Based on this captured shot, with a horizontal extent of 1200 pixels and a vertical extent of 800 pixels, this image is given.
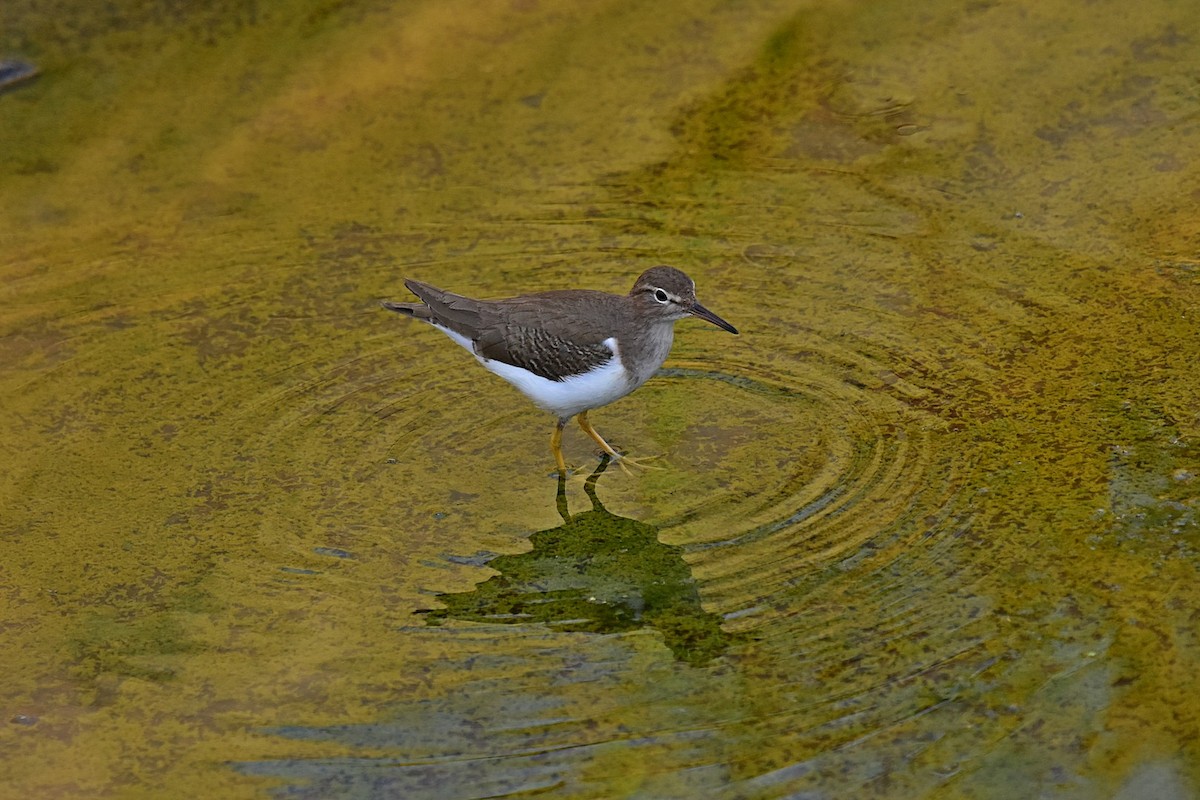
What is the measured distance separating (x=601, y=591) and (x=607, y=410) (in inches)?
77.2

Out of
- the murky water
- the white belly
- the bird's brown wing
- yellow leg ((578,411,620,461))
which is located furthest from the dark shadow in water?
yellow leg ((578,411,620,461))

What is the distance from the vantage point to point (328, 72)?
10.5 meters

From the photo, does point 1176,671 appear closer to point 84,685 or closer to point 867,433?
point 867,433

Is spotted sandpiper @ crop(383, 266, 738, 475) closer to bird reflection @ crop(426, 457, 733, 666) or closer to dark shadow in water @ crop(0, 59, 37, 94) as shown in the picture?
bird reflection @ crop(426, 457, 733, 666)

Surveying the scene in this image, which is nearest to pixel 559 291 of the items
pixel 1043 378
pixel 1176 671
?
pixel 1043 378

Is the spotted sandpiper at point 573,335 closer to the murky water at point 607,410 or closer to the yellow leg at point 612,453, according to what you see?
the yellow leg at point 612,453

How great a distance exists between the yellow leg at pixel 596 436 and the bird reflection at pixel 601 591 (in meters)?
0.66

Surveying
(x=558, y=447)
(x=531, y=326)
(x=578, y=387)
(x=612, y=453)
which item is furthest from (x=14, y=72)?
(x=612, y=453)

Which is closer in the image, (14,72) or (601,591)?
(601,591)

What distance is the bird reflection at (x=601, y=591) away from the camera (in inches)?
245

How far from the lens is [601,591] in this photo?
6.57 meters

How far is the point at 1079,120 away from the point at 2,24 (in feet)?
25.0

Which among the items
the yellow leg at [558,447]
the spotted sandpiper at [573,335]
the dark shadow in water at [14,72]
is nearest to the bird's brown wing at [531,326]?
the spotted sandpiper at [573,335]

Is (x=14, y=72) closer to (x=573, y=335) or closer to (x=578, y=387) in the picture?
(x=573, y=335)
